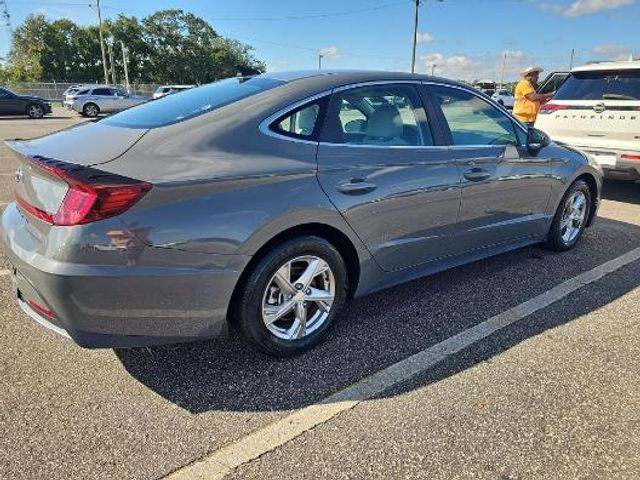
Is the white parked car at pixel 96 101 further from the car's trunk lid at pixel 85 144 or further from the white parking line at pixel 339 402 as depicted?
the white parking line at pixel 339 402

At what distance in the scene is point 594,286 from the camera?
4.19 metres

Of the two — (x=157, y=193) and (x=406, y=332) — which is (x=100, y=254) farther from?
(x=406, y=332)

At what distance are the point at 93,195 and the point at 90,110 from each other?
2842 centimetres

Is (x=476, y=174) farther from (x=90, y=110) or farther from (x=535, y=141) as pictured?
(x=90, y=110)

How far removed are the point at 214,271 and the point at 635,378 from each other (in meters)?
2.39

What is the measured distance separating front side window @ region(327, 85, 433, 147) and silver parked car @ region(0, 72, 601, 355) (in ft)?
0.04

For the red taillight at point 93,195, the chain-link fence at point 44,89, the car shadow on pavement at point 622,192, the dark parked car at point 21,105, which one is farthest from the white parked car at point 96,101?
the red taillight at point 93,195

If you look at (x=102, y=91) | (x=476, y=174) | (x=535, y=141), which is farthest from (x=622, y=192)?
(x=102, y=91)

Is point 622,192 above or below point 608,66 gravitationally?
below

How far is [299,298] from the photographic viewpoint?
2977mm

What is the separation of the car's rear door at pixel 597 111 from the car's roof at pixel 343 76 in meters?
4.48

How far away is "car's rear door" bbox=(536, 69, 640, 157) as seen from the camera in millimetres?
6770

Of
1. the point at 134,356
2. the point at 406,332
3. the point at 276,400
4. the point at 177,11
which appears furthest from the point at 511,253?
the point at 177,11

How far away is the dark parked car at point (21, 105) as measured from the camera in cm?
2298
